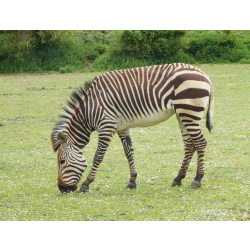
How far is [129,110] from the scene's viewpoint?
8.48 m

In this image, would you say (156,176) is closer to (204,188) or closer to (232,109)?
(204,188)

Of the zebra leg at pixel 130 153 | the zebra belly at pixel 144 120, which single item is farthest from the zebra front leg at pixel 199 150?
the zebra leg at pixel 130 153

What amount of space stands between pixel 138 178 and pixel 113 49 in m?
28.5

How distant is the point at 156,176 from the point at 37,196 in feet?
10.6

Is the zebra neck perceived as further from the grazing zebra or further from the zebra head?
the zebra head

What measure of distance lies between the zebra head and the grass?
0.87 feet

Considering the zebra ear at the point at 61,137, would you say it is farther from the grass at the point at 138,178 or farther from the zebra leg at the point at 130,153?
the zebra leg at the point at 130,153

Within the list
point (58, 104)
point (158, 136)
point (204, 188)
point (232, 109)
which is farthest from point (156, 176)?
point (58, 104)

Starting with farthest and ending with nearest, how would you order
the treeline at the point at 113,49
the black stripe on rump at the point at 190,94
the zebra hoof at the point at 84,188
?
the treeline at the point at 113,49 < the zebra hoof at the point at 84,188 < the black stripe on rump at the point at 190,94

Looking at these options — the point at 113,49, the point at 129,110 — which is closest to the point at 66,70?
the point at 113,49

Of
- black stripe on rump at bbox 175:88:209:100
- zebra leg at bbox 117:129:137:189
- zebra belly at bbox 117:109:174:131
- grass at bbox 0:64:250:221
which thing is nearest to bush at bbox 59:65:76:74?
grass at bbox 0:64:250:221

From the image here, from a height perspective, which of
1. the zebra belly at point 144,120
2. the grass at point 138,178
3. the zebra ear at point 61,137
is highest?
the zebra belly at point 144,120

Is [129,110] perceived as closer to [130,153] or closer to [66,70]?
[130,153]

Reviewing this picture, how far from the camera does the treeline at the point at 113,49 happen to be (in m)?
32.3
